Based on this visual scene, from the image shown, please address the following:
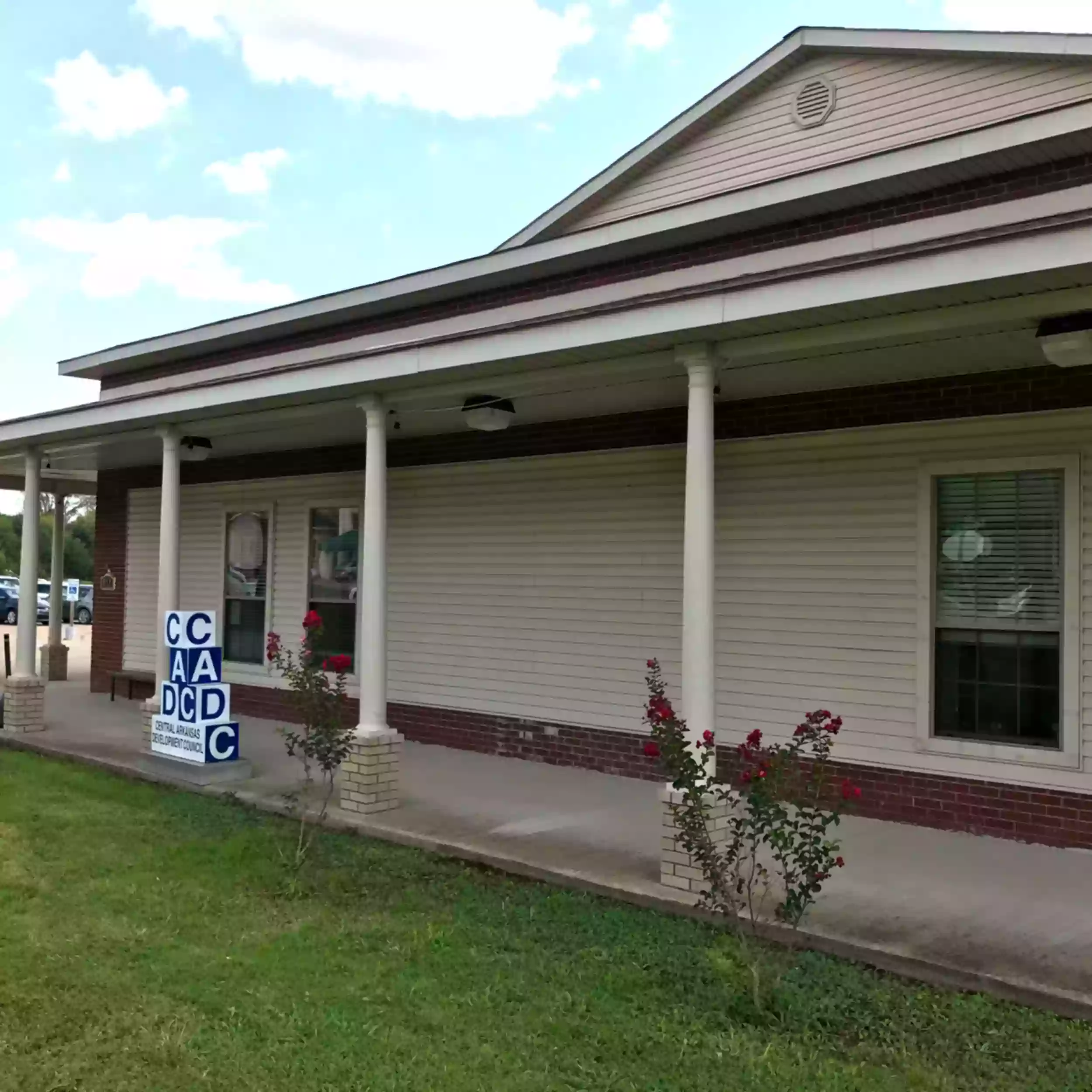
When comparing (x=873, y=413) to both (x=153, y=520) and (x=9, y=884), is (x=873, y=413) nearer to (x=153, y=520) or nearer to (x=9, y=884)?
(x=9, y=884)

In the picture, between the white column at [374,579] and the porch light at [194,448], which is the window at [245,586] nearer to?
the porch light at [194,448]

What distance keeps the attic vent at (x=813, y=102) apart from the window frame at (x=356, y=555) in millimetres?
5710

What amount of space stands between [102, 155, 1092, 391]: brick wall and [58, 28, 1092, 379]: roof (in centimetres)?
8

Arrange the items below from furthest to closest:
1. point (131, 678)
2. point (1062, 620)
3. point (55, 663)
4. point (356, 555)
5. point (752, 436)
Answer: point (55, 663)
point (131, 678)
point (356, 555)
point (752, 436)
point (1062, 620)

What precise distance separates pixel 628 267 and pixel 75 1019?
7430mm

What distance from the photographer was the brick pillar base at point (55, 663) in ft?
52.5

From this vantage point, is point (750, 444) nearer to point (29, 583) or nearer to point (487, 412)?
point (487, 412)

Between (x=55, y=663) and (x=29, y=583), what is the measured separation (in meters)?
5.85

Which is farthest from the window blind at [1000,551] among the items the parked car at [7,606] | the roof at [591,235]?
the parked car at [7,606]

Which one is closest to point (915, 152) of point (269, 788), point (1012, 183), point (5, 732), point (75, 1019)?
point (1012, 183)

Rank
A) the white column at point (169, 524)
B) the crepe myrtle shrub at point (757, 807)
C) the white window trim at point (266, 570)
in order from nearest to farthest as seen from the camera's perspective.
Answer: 1. the crepe myrtle shrub at point (757, 807)
2. the white column at point (169, 524)
3. the white window trim at point (266, 570)

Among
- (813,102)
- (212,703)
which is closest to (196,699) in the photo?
(212,703)

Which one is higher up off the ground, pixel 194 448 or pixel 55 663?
pixel 194 448

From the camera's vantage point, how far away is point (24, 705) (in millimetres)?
10586
